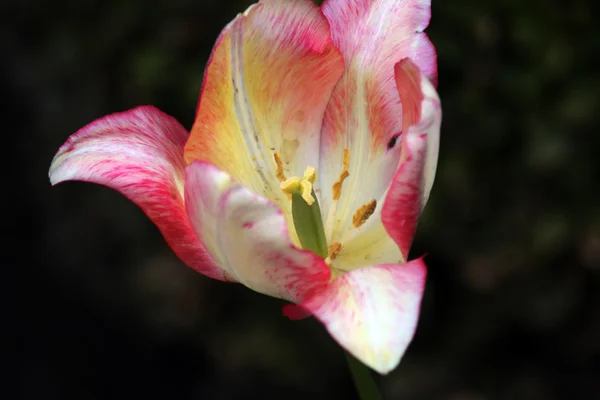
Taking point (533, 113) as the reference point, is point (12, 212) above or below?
below

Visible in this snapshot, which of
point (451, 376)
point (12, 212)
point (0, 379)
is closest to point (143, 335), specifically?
point (0, 379)

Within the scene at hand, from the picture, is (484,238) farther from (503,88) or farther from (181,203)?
(181,203)

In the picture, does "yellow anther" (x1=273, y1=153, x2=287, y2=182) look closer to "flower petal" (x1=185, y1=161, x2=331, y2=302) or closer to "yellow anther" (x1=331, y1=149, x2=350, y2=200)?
"yellow anther" (x1=331, y1=149, x2=350, y2=200)

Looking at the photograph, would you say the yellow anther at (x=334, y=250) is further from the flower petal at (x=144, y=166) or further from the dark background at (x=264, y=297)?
the dark background at (x=264, y=297)

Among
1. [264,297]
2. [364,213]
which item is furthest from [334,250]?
[264,297]

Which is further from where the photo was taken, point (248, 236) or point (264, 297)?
point (264, 297)

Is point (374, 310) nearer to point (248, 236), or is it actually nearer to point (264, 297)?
point (248, 236)
